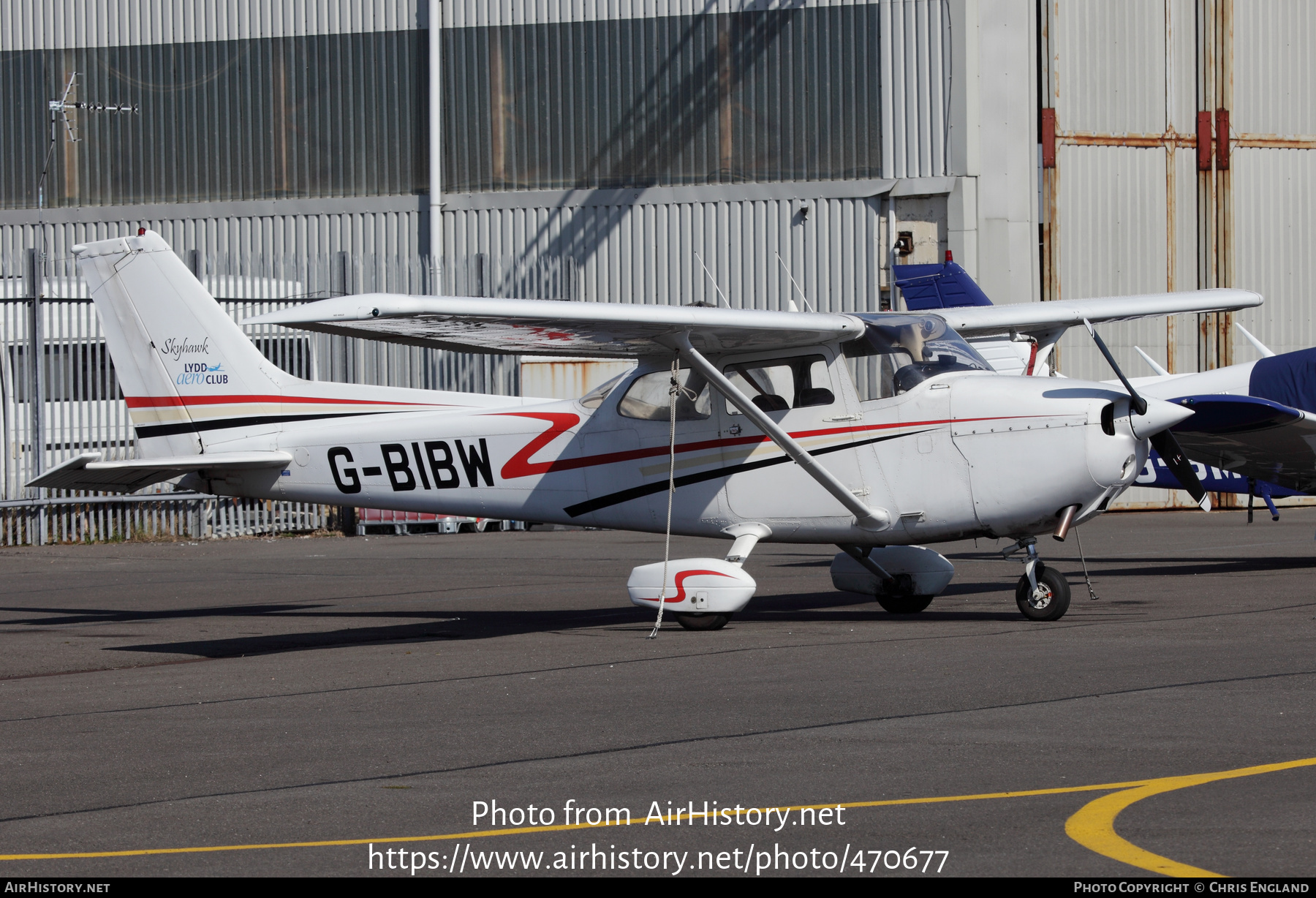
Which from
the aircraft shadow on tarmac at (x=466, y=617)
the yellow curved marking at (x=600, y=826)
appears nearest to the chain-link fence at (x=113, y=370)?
the aircraft shadow on tarmac at (x=466, y=617)

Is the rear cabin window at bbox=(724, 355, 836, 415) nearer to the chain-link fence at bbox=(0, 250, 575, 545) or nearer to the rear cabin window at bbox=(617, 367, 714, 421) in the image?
the rear cabin window at bbox=(617, 367, 714, 421)

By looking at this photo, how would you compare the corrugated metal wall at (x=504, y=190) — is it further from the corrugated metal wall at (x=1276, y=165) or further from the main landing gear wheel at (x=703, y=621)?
the main landing gear wheel at (x=703, y=621)

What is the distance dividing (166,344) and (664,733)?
7.35 m

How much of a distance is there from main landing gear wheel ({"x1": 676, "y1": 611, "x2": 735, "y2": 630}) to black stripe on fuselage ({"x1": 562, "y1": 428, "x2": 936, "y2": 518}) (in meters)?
1.15

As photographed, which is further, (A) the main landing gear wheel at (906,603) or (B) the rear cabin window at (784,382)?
(A) the main landing gear wheel at (906,603)

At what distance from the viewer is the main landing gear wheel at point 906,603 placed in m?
11.9

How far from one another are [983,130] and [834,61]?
2.62m

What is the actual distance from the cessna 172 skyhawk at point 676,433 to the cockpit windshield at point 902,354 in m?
0.02

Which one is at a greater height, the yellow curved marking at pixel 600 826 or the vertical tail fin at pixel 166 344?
the vertical tail fin at pixel 166 344

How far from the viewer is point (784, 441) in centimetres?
1088

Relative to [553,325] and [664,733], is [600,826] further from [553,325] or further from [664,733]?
[553,325]

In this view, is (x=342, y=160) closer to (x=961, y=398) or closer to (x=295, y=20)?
(x=295, y=20)

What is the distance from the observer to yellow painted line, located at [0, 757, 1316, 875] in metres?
4.54

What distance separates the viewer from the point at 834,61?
25156 mm
